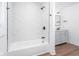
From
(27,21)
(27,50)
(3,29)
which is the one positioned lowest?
(27,50)

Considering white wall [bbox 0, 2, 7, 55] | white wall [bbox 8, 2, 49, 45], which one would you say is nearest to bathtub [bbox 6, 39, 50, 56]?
white wall [bbox 0, 2, 7, 55]

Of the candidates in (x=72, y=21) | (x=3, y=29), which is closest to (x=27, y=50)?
(x=3, y=29)

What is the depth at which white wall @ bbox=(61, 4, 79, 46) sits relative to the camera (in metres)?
2.95

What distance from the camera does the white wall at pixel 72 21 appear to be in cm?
295

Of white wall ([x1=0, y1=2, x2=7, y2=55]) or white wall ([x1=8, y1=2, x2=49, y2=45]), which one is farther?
white wall ([x1=8, y1=2, x2=49, y2=45])

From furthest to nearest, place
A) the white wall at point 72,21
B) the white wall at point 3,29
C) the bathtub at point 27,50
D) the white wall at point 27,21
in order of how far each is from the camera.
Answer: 1. the white wall at point 72,21
2. the white wall at point 27,21
3. the bathtub at point 27,50
4. the white wall at point 3,29

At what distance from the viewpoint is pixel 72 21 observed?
3129 millimetres

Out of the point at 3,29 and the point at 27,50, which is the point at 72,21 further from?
the point at 3,29

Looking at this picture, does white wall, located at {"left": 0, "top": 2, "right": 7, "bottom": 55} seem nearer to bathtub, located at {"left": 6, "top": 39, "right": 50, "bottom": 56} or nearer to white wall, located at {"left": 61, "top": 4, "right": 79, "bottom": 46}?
bathtub, located at {"left": 6, "top": 39, "right": 50, "bottom": 56}

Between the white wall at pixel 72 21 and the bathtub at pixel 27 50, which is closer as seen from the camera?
the bathtub at pixel 27 50

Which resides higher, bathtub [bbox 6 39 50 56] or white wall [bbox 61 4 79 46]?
white wall [bbox 61 4 79 46]

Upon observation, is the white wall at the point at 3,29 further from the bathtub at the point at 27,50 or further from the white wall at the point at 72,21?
the white wall at the point at 72,21

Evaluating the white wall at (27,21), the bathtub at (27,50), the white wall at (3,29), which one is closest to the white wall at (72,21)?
the white wall at (27,21)

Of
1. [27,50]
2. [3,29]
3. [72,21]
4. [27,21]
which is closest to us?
[3,29]
